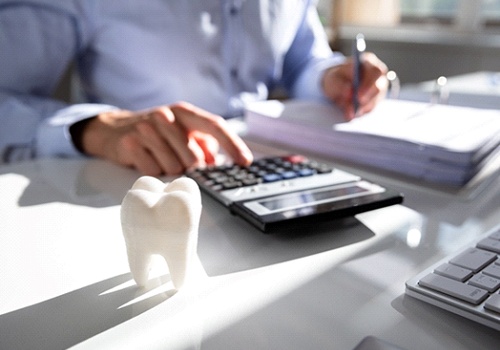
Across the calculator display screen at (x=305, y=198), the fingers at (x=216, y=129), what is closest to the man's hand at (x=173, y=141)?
the fingers at (x=216, y=129)

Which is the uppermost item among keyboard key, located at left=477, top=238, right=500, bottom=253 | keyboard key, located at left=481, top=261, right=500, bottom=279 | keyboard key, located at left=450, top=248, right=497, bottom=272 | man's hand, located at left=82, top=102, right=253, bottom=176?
man's hand, located at left=82, top=102, right=253, bottom=176

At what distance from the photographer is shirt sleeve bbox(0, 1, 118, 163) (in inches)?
24.3

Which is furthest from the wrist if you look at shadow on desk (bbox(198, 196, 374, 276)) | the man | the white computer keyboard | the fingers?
the white computer keyboard

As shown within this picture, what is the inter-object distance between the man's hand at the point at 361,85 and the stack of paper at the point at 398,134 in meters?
0.02

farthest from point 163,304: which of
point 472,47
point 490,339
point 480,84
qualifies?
point 472,47

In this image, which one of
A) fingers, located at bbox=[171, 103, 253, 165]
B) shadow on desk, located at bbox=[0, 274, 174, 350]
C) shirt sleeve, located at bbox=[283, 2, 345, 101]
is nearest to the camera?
shadow on desk, located at bbox=[0, 274, 174, 350]

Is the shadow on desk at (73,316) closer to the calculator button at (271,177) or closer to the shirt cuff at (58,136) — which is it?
the calculator button at (271,177)

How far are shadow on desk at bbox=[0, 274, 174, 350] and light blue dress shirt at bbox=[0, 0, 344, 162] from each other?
37cm

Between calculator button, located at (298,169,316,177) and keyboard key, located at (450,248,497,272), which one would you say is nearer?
keyboard key, located at (450,248,497,272)

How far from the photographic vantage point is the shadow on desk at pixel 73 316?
23 cm

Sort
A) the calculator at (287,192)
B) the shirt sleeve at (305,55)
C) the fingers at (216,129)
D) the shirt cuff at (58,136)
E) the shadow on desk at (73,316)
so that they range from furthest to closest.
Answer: the shirt sleeve at (305,55)
the shirt cuff at (58,136)
the fingers at (216,129)
the calculator at (287,192)
the shadow on desk at (73,316)

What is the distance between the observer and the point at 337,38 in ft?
9.63

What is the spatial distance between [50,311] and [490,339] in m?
0.23

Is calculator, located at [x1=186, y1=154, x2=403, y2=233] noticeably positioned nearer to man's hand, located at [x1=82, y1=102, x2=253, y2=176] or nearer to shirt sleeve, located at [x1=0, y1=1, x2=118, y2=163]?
man's hand, located at [x1=82, y1=102, x2=253, y2=176]
